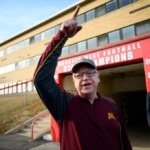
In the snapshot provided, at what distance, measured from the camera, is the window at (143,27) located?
18000 millimetres

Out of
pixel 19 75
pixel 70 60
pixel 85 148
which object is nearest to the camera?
pixel 85 148

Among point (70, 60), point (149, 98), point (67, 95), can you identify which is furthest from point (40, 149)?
point (67, 95)

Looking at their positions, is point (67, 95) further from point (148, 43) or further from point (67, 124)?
point (148, 43)

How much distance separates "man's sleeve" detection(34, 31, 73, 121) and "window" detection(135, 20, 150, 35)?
17.3 m

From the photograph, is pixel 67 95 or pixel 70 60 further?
pixel 70 60

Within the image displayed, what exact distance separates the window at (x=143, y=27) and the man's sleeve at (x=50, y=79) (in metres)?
17.3

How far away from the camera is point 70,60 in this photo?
9125mm

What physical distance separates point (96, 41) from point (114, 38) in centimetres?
221

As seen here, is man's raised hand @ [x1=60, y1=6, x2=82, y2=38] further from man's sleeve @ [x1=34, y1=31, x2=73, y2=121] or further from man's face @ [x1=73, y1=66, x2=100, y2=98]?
man's face @ [x1=73, y1=66, x2=100, y2=98]

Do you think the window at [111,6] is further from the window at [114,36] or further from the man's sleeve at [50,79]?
the man's sleeve at [50,79]

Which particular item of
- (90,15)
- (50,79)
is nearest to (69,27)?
(50,79)

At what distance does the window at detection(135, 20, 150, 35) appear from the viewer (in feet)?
59.1

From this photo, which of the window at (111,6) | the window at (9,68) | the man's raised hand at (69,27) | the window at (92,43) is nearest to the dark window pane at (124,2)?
the window at (111,6)

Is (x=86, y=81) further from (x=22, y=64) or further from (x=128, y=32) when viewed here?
(x=22, y=64)
